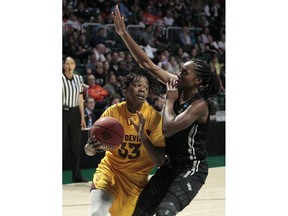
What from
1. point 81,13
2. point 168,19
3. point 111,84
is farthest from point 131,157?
point 168,19

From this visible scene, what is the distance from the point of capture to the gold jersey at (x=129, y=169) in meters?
4.43

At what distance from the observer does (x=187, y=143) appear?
419 centimetres

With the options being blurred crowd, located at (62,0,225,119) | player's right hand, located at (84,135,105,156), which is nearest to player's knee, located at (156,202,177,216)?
player's right hand, located at (84,135,105,156)

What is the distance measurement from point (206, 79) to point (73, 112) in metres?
4.26

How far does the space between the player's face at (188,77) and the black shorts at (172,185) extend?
20.2 inches

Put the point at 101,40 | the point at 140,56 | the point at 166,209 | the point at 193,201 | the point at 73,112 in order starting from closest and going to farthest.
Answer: the point at 166,209 < the point at 140,56 < the point at 193,201 < the point at 73,112 < the point at 101,40

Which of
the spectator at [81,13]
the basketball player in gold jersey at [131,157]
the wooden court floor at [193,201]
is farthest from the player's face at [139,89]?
the spectator at [81,13]

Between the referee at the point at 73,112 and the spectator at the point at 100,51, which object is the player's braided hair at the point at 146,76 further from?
the spectator at the point at 100,51

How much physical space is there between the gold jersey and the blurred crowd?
5.72m

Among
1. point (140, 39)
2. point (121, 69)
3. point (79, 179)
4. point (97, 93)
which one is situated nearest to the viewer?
point (79, 179)

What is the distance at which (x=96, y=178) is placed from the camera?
4.47 metres

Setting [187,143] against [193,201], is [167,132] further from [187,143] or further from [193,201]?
[193,201]
